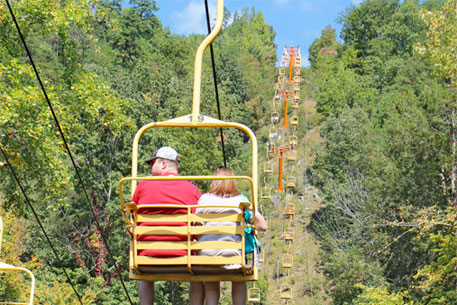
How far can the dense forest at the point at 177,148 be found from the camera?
1599 cm

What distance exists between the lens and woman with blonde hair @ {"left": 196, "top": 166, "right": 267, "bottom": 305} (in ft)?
18.6

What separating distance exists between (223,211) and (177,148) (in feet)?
95.0

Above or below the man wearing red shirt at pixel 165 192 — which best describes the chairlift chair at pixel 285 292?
above

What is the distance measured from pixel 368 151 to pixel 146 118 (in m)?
14.8

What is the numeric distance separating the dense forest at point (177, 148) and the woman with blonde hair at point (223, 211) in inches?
127

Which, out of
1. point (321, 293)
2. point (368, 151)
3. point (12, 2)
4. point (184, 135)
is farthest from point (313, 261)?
point (12, 2)

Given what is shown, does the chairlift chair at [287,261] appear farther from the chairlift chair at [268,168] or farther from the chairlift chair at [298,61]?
the chairlift chair at [298,61]

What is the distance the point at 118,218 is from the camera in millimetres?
34188

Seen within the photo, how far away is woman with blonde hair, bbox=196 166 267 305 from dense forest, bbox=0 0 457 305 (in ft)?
10.6

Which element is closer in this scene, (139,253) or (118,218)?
(139,253)

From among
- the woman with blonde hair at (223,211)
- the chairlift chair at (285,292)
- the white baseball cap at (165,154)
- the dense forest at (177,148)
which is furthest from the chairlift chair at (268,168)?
the white baseball cap at (165,154)

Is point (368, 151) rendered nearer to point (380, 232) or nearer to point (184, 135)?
point (380, 232)

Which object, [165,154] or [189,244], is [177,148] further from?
[189,244]

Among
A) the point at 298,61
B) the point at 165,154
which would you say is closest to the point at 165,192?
the point at 165,154
